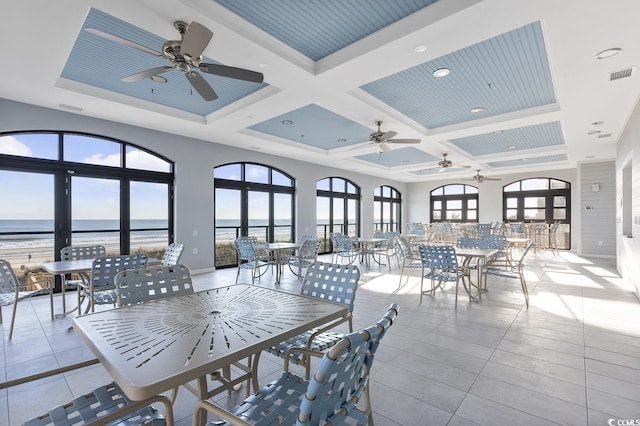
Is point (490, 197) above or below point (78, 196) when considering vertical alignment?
above

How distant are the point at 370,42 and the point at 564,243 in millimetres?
11695

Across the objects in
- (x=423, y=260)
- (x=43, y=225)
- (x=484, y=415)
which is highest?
(x=43, y=225)

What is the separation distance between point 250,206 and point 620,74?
7037 mm

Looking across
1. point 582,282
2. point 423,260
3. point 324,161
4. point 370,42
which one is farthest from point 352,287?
point 324,161

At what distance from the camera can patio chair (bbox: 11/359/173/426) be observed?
1213 millimetres

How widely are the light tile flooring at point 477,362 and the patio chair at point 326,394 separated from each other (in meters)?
0.84

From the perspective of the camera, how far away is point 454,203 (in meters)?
13.4

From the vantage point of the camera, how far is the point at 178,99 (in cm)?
479

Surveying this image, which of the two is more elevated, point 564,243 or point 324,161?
point 324,161

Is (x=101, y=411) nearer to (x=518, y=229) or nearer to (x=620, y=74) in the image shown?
(x=620, y=74)

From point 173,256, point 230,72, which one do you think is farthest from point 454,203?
point 230,72

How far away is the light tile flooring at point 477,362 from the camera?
2.04 meters

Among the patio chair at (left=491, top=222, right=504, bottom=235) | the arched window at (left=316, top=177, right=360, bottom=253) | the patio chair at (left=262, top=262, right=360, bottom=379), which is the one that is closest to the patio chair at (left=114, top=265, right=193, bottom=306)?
the patio chair at (left=262, top=262, right=360, bottom=379)

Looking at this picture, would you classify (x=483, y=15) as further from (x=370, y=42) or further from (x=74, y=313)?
(x=74, y=313)
